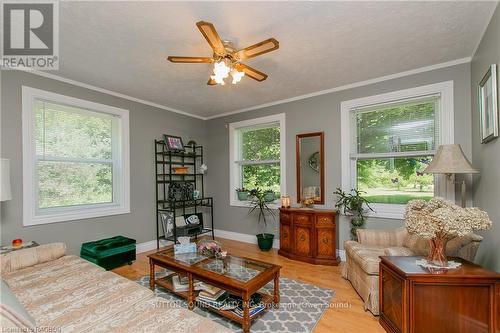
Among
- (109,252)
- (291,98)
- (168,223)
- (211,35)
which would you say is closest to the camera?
(211,35)

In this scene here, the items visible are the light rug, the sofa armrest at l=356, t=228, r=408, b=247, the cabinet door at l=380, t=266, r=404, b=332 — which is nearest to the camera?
the cabinet door at l=380, t=266, r=404, b=332

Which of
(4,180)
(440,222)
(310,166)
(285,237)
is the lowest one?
(285,237)

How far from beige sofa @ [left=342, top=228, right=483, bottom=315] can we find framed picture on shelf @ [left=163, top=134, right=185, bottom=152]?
3.19m

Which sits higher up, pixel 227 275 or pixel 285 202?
pixel 285 202

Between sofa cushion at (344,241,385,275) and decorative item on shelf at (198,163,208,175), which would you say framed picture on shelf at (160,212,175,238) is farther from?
sofa cushion at (344,241,385,275)

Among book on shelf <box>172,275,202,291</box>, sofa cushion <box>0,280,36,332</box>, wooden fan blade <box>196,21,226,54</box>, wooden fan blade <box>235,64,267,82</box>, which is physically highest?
wooden fan blade <box>196,21,226,54</box>

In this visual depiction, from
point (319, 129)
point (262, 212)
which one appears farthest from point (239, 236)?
point (319, 129)

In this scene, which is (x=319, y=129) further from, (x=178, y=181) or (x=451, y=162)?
(x=178, y=181)

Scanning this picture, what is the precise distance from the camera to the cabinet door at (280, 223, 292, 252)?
3622 mm

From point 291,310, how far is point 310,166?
220 centimetres

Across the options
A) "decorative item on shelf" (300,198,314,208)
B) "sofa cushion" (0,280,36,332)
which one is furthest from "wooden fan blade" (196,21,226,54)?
"decorative item on shelf" (300,198,314,208)

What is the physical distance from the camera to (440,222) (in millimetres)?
1651

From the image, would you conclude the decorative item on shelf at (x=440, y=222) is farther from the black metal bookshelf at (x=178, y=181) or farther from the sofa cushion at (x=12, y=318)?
the black metal bookshelf at (x=178, y=181)

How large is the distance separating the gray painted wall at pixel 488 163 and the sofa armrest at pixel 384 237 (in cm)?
64
